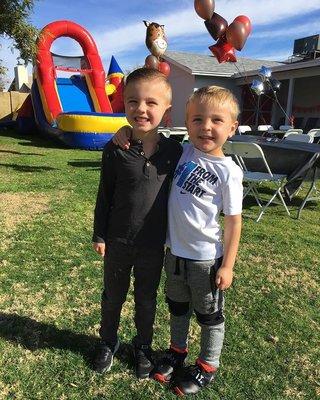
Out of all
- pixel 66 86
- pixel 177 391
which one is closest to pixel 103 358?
pixel 177 391

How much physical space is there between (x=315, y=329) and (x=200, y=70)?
17.8 meters

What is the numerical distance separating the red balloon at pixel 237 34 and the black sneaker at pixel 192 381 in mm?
8108

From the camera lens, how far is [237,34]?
8812mm

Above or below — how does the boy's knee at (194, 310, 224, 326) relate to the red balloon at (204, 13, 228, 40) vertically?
below

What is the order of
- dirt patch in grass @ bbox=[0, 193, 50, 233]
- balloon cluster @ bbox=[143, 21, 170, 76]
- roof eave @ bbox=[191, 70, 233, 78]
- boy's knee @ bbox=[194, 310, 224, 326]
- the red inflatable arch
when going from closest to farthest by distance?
boy's knee @ bbox=[194, 310, 224, 326], dirt patch in grass @ bbox=[0, 193, 50, 233], balloon cluster @ bbox=[143, 21, 170, 76], the red inflatable arch, roof eave @ bbox=[191, 70, 233, 78]

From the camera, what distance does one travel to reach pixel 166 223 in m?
2.04

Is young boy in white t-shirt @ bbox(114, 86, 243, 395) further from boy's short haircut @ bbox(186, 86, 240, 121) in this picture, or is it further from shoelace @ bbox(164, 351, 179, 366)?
shoelace @ bbox(164, 351, 179, 366)

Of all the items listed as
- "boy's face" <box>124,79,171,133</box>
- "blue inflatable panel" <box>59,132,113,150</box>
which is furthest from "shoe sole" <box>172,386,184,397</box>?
"blue inflatable panel" <box>59,132,113,150</box>

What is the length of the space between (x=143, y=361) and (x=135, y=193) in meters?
0.97

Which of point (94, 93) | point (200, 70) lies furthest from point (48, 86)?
point (200, 70)

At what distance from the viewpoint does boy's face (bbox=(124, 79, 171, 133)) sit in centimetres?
185

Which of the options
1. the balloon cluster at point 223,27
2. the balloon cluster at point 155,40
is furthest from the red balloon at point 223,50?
the balloon cluster at point 155,40

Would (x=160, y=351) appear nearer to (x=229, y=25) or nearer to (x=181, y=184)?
(x=181, y=184)

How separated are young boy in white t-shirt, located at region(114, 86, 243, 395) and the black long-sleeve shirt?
0.15 feet
